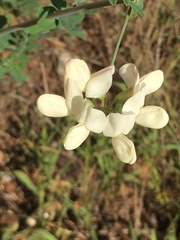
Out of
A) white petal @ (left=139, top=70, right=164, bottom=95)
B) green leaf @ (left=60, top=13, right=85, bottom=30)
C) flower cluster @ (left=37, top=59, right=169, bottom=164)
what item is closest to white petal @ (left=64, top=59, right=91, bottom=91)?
flower cluster @ (left=37, top=59, right=169, bottom=164)

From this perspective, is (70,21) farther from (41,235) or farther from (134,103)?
(41,235)

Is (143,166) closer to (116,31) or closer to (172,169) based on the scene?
(172,169)

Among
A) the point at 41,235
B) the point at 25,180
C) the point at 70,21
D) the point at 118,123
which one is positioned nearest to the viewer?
the point at 118,123

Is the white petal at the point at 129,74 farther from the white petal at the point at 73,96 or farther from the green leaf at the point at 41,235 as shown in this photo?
the green leaf at the point at 41,235

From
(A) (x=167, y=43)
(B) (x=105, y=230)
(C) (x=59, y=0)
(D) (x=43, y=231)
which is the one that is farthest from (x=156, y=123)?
(A) (x=167, y=43)

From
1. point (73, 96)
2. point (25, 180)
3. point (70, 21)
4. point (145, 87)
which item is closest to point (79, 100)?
point (73, 96)

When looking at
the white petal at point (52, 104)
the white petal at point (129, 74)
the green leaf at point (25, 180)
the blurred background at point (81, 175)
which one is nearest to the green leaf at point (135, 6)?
the white petal at point (129, 74)

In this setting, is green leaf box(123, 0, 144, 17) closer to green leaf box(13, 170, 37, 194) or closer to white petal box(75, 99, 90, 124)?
white petal box(75, 99, 90, 124)
